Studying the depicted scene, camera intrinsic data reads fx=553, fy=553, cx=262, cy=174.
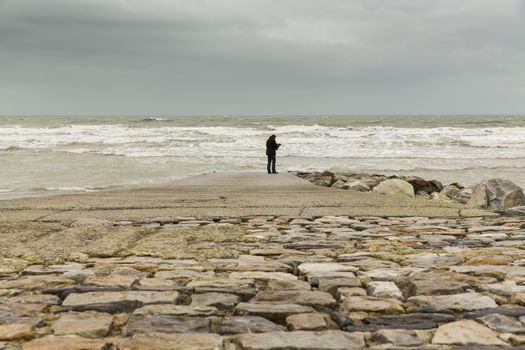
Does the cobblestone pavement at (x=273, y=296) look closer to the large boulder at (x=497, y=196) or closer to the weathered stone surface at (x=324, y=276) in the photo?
the weathered stone surface at (x=324, y=276)

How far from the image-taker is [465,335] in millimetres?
2564

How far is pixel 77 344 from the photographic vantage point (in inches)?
95.3

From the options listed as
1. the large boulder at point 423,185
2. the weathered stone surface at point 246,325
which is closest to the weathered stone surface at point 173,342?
the weathered stone surface at point 246,325

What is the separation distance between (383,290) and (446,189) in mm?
10843

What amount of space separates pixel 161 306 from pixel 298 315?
2.47ft

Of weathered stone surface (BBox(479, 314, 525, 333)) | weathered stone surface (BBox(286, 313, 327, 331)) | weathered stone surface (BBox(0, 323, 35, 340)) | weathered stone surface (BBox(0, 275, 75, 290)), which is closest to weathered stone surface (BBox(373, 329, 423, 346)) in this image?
weathered stone surface (BBox(286, 313, 327, 331))

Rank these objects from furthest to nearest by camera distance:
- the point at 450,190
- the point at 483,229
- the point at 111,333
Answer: the point at 450,190 → the point at 483,229 → the point at 111,333

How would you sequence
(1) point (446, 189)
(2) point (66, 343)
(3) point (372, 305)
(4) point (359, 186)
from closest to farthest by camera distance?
1. (2) point (66, 343)
2. (3) point (372, 305)
3. (4) point (359, 186)
4. (1) point (446, 189)

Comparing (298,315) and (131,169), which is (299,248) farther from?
(131,169)

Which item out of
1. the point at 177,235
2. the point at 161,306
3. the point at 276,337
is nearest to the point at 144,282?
the point at 161,306

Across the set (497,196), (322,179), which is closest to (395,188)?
(322,179)

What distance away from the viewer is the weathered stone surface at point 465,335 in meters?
2.48

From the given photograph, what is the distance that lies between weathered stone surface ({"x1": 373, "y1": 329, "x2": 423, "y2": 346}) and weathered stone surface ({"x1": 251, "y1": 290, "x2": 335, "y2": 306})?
0.56 meters

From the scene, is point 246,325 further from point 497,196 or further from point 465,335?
point 497,196
